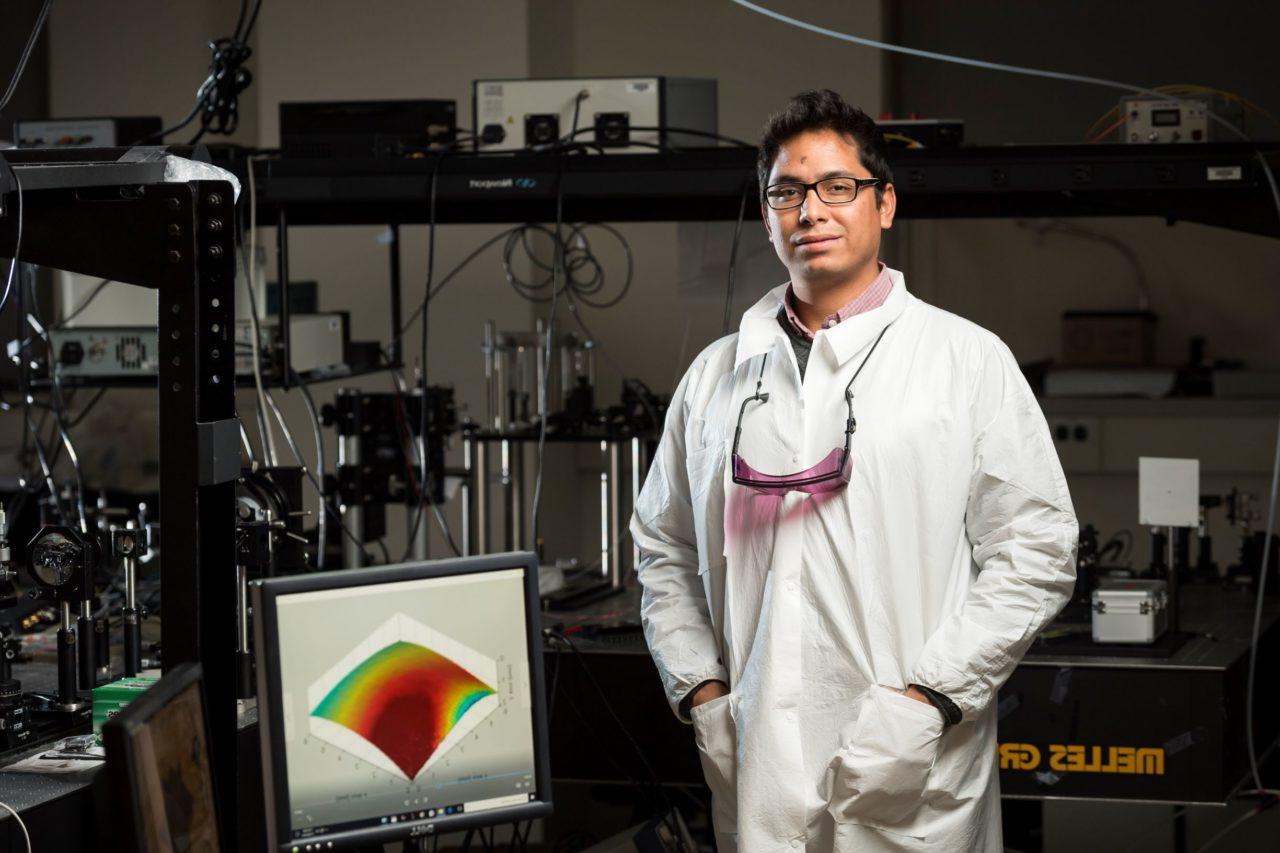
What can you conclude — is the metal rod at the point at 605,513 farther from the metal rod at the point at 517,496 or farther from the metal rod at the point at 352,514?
the metal rod at the point at 352,514

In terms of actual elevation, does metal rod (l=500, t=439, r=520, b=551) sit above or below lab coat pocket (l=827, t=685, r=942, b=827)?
above

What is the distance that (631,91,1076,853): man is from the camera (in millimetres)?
1713

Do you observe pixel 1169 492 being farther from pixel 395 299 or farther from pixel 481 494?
pixel 395 299

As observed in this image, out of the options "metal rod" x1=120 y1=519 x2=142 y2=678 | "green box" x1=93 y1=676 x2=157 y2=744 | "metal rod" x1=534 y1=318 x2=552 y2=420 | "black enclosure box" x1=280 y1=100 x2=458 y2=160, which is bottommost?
"green box" x1=93 y1=676 x2=157 y2=744

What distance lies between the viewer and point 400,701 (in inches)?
57.4

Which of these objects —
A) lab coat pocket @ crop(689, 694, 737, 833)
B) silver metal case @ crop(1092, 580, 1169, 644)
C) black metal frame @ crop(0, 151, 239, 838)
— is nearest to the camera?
black metal frame @ crop(0, 151, 239, 838)

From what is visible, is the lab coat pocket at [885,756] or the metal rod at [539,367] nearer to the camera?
the lab coat pocket at [885,756]

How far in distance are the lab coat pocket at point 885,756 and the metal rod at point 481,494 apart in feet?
5.57

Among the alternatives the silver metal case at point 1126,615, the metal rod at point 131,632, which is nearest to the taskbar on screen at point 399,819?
the metal rod at point 131,632

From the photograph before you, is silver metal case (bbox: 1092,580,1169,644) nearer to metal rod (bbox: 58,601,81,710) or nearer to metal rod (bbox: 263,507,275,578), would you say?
metal rod (bbox: 263,507,275,578)

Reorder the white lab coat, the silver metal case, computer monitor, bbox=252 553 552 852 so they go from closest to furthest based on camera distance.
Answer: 1. computer monitor, bbox=252 553 552 852
2. the white lab coat
3. the silver metal case

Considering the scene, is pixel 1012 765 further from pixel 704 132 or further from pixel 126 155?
pixel 126 155

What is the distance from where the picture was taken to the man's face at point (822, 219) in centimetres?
177

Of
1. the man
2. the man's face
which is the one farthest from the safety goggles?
the man's face
